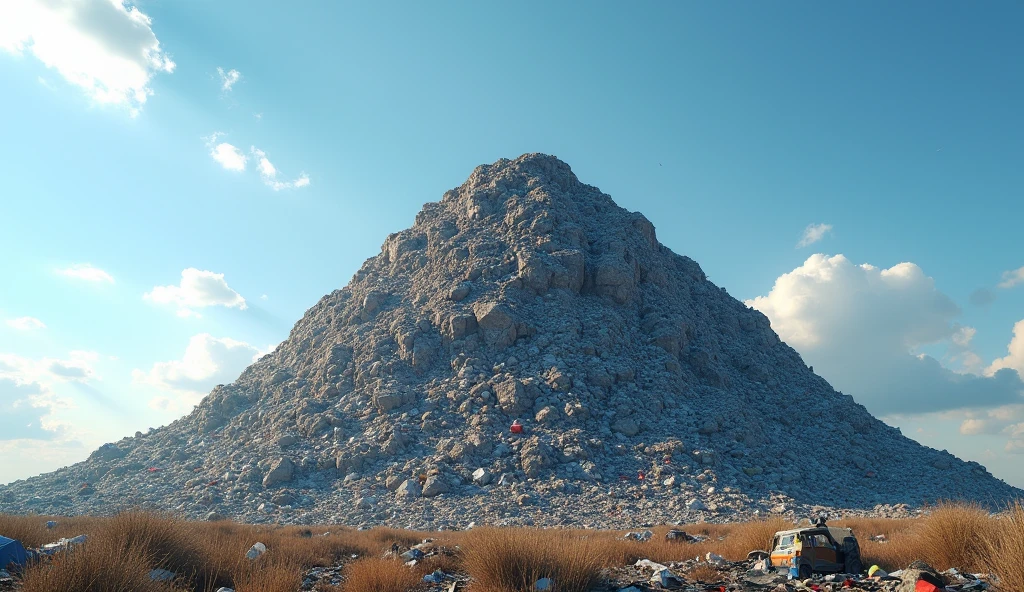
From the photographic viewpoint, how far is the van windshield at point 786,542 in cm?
1143

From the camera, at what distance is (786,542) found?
38.2 ft

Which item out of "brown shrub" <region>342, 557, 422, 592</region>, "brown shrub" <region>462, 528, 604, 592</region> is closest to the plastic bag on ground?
"brown shrub" <region>342, 557, 422, 592</region>

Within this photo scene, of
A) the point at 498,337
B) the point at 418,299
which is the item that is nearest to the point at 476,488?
the point at 498,337

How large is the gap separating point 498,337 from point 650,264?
601 inches

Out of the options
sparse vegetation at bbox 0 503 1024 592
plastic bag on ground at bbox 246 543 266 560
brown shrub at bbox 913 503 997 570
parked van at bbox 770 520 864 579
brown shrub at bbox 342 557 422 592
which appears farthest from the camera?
plastic bag on ground at bbox 246 543 266 560

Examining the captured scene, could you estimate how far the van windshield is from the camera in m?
11.4

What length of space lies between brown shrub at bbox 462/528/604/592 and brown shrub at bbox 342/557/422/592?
1529mm

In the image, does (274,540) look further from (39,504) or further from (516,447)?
(39,504)

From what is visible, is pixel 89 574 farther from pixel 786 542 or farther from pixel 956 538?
pixel 956 538

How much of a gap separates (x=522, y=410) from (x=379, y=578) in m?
23.1

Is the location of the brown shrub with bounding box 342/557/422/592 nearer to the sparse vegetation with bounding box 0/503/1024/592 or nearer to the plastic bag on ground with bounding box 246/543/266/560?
the sparse vegetation with bounding box 0/503/1024/592

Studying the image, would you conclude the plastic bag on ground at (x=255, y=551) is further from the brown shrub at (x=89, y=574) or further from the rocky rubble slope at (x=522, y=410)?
the rocky rubble slope at (x=522, y=410)

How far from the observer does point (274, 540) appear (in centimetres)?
1581

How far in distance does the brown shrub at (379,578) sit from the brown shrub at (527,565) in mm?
1529
